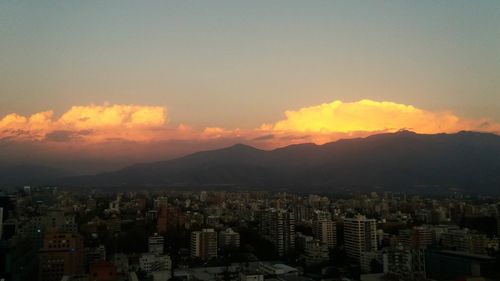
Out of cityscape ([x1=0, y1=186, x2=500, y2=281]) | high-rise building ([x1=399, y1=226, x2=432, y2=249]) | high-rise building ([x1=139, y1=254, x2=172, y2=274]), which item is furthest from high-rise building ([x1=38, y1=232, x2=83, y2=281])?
high-rise building ([x1=399, y1=226, x2=432, y2=249])

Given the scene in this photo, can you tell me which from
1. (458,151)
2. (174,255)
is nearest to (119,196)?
(174,255)

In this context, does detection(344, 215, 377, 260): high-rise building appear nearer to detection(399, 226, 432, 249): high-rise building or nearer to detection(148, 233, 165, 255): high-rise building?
detection(399, 226, 432, 249): high-rise building

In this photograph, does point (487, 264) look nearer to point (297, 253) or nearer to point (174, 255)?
point (297, 253)

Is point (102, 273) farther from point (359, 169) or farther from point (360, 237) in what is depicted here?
point (359, 169)

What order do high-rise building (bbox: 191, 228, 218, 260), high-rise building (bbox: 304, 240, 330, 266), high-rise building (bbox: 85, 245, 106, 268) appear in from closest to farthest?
1. high-rise building (bbox: 85, 245, 106, 268)
2. high-rise building (bbox: 304, 240, 330, 266)
3. high-rise building (bbox: 191, 228, 218, 260)

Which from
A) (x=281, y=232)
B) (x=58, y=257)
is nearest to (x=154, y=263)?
(x=58, y=257)

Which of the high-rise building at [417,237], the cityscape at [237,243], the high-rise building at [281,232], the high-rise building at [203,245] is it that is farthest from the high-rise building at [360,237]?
the high-rise building at [203,245]

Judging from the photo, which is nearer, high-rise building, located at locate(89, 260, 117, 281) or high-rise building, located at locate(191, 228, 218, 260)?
high-rise building, located at locate(89, 260, 117, 281)
